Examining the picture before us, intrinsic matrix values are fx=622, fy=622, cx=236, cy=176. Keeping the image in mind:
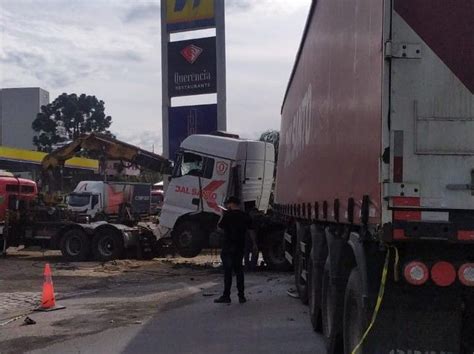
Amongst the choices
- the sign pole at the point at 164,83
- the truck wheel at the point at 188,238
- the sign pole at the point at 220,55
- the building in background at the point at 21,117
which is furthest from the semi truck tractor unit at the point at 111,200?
the building in background at the point at 21,117

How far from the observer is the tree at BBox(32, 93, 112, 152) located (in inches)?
2958

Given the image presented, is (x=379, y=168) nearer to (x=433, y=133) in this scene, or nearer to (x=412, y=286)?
(x=433, y=133)

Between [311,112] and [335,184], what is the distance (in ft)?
7.74

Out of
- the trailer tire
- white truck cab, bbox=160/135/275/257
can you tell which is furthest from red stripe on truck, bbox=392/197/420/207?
white truck cab, bbox=160/135/275/257

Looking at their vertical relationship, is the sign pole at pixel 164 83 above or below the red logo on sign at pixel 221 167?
above

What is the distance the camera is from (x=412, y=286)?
164 inches

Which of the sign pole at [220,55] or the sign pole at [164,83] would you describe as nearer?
the sign pole at [220,55]

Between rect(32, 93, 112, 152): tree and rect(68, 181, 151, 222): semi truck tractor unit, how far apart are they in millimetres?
43358

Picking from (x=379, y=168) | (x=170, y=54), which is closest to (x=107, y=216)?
(x=170, y=54)

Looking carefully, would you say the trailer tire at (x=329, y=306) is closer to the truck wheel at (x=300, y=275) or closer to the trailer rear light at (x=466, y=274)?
the trailer rear light at (x=466, y=274)

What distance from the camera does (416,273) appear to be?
4.00 m

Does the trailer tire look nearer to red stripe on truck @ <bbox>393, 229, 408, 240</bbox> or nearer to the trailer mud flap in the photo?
the trailer mud flap

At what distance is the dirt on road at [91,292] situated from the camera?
8.62 meters

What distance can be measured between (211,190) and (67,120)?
65015 mm
